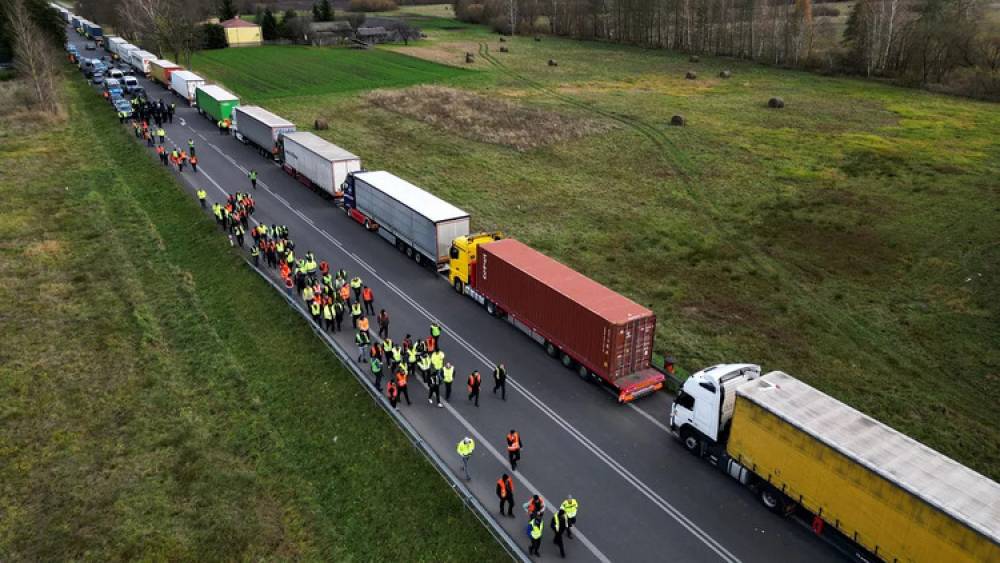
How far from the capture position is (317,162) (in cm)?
4219

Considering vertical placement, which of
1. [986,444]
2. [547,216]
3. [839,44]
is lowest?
[986,444]

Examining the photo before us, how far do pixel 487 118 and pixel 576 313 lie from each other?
45.2 m

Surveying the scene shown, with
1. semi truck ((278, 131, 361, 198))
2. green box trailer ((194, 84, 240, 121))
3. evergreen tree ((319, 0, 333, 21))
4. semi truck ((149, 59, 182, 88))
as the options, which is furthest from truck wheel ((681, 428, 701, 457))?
evergreen tree ((319, 0, 333, 21))

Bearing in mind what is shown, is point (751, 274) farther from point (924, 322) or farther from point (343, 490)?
point (343, 490)

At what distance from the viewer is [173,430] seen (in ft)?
72.2

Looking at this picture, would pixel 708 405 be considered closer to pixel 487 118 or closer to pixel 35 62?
pixel 487 118

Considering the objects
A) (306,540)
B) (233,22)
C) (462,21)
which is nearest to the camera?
(306,540)

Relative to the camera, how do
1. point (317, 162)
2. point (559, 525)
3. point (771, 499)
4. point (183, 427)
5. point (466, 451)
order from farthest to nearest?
point (317, 162) → point (183, 427) → point (466, 451) → point (771, 499) → point (559, 525)

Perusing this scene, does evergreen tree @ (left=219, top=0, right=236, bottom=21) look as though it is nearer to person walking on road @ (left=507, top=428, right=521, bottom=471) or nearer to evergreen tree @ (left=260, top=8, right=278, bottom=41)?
evergreen tree @ (left=260, top=8, right=278, bottom=41)

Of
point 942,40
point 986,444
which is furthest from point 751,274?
point 942,40

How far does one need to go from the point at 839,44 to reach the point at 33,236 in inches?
3976

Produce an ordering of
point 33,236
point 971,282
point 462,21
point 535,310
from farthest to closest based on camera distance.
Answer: point 462,21 → point 33,236 → point 971,282 → point 535,310

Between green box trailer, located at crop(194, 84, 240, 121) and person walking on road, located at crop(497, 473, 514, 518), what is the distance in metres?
49.8

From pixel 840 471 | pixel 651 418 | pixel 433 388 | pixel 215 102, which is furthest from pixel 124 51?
pixel 840 471
